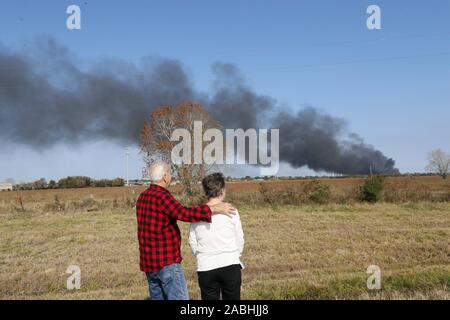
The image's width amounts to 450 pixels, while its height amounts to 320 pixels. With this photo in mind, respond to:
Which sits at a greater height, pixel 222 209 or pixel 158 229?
pixel 222 209

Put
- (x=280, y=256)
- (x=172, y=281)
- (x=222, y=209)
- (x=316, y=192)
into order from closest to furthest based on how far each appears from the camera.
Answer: (x=222, y=209)
(x=172, y=281)
(x=280, y=256)
(x=316, y=192)

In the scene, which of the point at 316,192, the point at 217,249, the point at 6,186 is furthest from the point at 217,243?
the point at 6,186

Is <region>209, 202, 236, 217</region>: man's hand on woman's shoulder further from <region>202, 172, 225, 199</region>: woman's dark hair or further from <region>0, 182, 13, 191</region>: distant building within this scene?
<region>0, 182, 13, 191</region>: distant building

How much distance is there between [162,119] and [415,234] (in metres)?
23.3

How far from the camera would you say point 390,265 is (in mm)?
10555

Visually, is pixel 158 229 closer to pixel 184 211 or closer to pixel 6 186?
pixel 184 211

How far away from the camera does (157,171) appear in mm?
4715

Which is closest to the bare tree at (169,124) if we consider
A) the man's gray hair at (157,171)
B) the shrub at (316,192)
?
the shrub at (316,192)

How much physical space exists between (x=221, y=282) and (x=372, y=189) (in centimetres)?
2585

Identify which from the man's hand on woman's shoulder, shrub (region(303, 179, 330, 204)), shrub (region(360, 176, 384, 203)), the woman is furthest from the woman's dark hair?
shrub (region(360, 176, 384, 203))

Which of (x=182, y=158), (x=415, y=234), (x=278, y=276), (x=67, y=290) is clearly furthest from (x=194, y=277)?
(x=182, y=158)

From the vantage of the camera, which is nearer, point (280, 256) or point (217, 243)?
point (217, 243)

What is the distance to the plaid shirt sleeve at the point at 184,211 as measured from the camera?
437 centimetres

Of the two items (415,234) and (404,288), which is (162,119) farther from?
(404,288)
